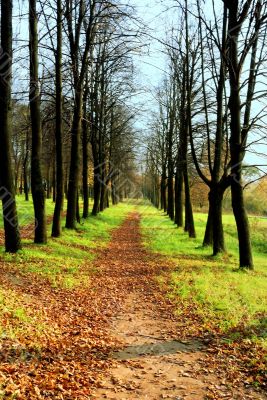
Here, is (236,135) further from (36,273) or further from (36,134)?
(36,273)

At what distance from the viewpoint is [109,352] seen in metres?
6.50

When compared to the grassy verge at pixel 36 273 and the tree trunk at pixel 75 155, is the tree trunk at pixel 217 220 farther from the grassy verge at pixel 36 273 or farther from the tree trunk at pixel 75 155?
the tree trunk at pixel 75 155

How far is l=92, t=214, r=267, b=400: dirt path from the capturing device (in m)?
5.22

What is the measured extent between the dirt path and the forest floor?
0.5 inches

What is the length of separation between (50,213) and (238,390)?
2771 cm

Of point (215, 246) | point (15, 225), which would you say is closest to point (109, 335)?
point (15, 225)

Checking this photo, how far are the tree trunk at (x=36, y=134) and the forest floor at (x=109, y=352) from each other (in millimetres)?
4147

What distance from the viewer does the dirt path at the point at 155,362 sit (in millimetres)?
5223

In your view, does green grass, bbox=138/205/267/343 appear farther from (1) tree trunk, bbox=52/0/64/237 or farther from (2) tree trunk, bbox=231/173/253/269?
(1) tree trunk, bbox=52/0/64/237

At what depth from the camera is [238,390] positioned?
5.29m

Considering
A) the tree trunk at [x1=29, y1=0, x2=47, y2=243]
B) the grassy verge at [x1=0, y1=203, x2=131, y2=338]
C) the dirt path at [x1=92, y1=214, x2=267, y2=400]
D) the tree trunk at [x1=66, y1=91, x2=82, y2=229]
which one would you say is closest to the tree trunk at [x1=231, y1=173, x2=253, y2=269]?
the dirt path at [x1=92, y1=214, x2=267, y2=400]

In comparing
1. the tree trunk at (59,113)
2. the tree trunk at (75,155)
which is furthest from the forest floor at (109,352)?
the tree trunk at (75,155)

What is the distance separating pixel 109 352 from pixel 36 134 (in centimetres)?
927

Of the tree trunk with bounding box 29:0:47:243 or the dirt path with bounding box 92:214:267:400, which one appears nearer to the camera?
the dirt path with bounding box 92:214:267:400
